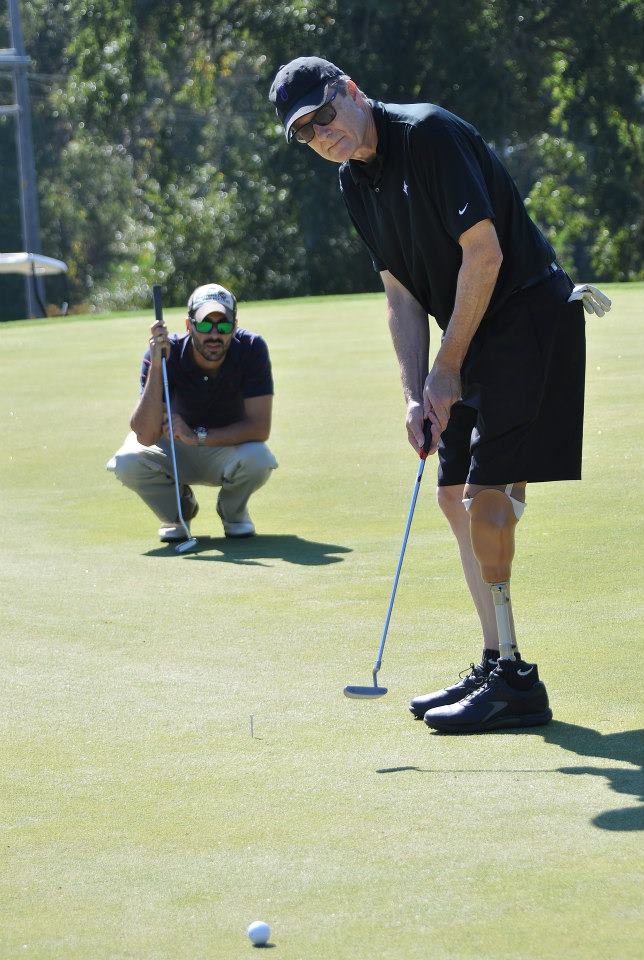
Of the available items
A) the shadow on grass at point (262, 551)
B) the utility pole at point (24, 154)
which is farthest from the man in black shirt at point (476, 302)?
the utility pole at point (24, 154)

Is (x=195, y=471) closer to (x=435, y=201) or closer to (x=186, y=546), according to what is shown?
(x=186, y=546)

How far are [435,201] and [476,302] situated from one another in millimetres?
287

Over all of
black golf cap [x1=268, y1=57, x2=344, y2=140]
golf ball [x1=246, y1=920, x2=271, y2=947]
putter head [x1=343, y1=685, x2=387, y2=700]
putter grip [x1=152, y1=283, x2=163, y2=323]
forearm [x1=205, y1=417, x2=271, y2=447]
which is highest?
black golf cap [x1=268, y1=57, x2=344, y2=140]

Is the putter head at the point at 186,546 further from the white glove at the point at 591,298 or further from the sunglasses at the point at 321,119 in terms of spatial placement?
the sunglasses at the point at 321,119

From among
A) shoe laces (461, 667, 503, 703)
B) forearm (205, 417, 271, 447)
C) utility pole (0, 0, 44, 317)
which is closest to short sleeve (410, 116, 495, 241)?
shoe laces (461, 667, 503, 703)

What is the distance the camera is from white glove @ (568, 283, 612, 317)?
4359mm

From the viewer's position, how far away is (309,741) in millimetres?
4246

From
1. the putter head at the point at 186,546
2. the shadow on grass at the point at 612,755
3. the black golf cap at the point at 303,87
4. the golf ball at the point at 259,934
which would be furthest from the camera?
the putter head at the point at 186,546

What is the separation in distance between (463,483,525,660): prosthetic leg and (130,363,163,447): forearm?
12.7 ft

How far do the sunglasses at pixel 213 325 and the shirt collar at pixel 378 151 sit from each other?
12.3 ft

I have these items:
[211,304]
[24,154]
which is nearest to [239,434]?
[211,304]

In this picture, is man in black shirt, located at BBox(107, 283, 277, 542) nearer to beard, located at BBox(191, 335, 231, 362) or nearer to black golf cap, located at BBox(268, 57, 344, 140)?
beard, located at BBox(191, 335, 231, 362)

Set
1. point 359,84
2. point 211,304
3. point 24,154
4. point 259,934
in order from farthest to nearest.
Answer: point 24,154, point 359,84, point 211,304, point 259,934

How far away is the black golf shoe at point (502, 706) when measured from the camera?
434cm
